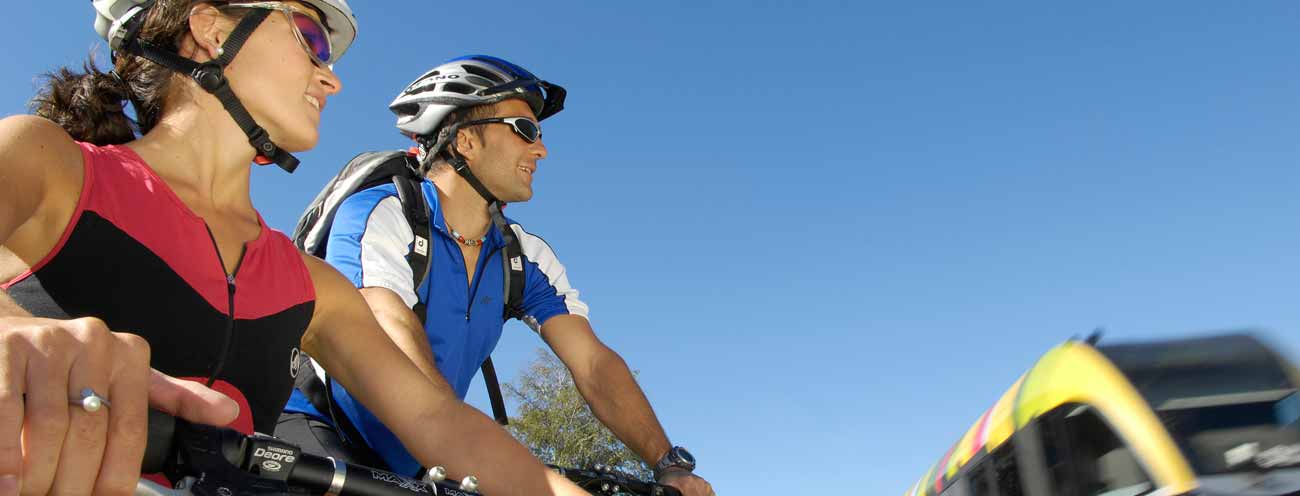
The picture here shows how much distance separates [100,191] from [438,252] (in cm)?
228

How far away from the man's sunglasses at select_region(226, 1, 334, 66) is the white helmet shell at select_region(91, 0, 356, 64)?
2.1 inches

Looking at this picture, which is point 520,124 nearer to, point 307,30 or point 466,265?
point 466,265

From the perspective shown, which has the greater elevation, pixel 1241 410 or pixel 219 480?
pixel 1241 410

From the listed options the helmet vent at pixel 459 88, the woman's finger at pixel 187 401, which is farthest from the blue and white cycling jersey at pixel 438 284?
the woman's finger at pixel 187 401

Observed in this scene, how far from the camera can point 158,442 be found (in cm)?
127

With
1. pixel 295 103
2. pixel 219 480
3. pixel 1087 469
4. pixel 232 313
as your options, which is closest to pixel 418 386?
pixel 232 313

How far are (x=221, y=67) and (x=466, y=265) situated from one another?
1.98 meters

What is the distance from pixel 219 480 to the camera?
1.31 meters

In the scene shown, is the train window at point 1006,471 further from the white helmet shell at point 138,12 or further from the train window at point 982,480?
the white helmet shell at point 138,12

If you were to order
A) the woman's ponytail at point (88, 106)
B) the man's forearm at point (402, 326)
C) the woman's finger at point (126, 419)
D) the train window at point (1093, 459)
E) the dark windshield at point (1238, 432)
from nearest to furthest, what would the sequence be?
the woman's finger at point (126, 419) → the woman's ponytail at point (88, 106) → the man's forearm at point (402, 326) → the dark windshield at point (1238, 432) → the train window at point (1093, 459)

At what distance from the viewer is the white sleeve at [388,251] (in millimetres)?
4078

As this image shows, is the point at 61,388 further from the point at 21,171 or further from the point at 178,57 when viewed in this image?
the point at 178,57

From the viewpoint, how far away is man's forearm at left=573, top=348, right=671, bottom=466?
4820mm

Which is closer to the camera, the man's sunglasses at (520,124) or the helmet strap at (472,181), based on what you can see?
the helmet strap at (472,181)
